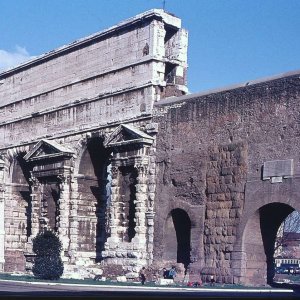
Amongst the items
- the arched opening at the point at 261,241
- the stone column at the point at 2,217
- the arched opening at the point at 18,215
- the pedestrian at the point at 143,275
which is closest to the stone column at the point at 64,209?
the arched opening at the point at 18,215

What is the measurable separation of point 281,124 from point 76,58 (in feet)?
35.2

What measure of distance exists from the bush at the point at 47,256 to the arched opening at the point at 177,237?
148 inches

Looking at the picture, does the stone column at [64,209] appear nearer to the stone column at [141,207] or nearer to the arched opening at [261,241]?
the stone column at [141,207]

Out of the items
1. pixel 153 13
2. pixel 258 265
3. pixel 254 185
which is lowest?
pixel 258 265

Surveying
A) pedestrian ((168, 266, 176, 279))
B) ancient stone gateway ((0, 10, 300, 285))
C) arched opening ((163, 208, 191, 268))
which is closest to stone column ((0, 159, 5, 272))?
ancient stone gateway ((0, 10, 300, 285))

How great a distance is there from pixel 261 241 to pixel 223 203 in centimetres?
160

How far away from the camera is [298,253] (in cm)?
7294

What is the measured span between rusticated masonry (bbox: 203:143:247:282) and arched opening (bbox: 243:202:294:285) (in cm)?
49

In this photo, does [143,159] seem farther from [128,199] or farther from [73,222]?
[73,222]

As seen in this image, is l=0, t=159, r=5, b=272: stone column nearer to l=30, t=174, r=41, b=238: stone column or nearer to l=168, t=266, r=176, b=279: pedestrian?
l=30, t=174, r=41, b=238: stone column

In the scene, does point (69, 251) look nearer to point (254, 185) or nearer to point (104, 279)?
point (104, 279)

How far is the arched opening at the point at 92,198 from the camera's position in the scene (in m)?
25.8

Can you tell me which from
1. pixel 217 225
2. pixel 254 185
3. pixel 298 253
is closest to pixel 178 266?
pixel 217 225

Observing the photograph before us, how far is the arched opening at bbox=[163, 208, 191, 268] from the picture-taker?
2164 cm
